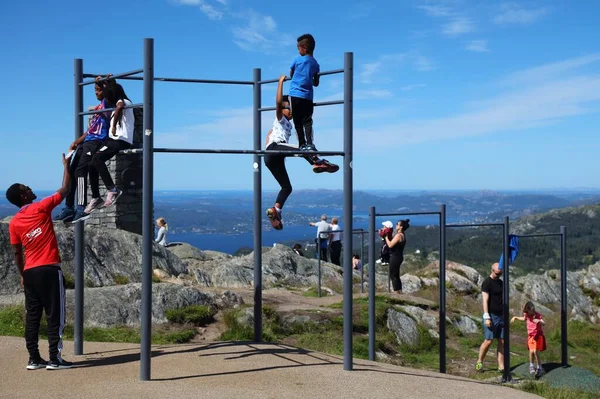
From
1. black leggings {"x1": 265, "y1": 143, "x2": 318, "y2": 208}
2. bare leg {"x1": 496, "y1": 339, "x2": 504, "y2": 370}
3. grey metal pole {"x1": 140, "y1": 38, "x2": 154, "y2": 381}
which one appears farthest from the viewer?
bare leg {"x1": 496, "y1": 339, "x2": 504, "y2": 370}

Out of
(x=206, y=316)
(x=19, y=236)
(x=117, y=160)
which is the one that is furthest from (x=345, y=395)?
(x=117, y=160)

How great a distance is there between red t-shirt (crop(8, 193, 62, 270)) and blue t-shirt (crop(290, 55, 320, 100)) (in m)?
3.21

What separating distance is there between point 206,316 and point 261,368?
5.18 meters

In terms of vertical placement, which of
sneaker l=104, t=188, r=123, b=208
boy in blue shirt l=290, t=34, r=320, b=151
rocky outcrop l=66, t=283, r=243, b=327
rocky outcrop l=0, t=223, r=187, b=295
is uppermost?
boy in blue shirt l=290, t=34, r=320, b=151

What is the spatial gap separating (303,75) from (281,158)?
1.11 m

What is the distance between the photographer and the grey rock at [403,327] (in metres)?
15.6

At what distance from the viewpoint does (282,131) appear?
8945 mm

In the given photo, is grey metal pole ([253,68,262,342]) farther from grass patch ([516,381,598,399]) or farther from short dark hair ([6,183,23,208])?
grass patch ([516,381,598,399])

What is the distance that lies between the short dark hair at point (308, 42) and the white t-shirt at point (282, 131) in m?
0.90

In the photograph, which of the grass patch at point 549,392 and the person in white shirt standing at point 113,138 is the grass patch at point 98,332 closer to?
the person in white shirt standing at point 113,138

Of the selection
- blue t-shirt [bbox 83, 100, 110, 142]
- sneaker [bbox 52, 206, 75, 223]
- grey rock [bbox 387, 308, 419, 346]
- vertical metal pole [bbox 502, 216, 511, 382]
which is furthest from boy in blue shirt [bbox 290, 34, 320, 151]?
grey rock [bbox 387, 308, 419, 346]

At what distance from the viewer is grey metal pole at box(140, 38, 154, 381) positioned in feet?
25.3

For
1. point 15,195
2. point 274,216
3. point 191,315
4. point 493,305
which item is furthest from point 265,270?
point 15,195

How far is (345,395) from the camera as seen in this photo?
737cm
